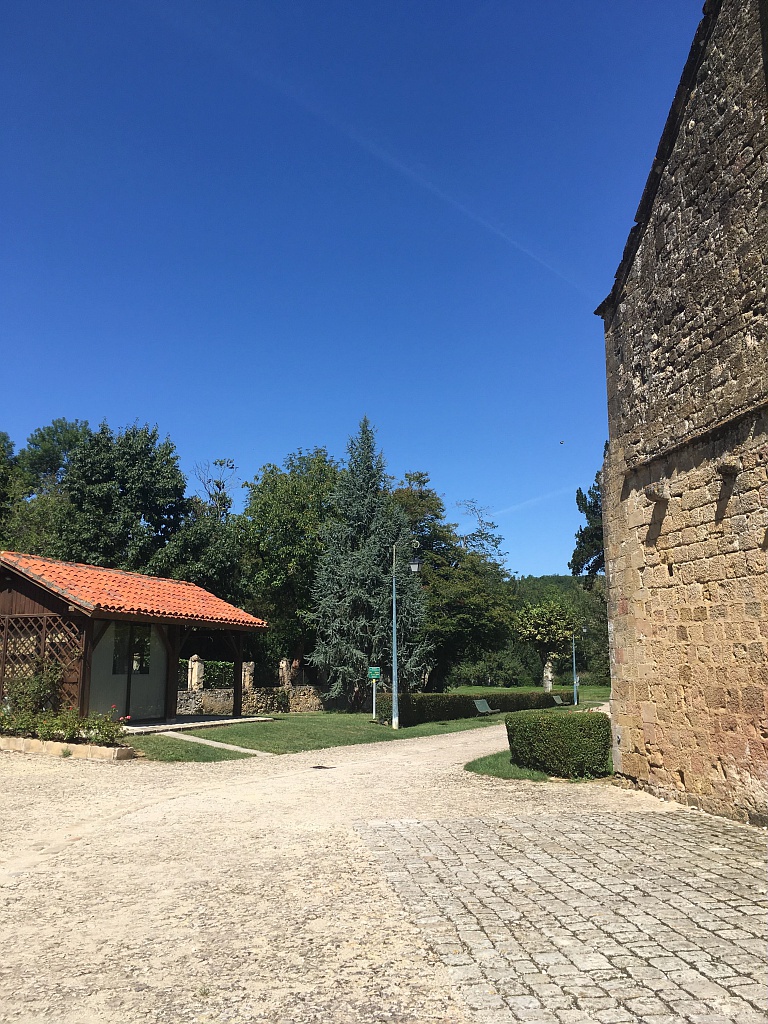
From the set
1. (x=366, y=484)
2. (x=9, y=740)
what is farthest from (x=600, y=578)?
(x=9, y=740)

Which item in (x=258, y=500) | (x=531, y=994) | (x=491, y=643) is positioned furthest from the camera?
(x=258, y=500)

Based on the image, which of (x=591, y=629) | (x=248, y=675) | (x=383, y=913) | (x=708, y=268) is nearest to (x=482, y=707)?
(x=248, y=675)

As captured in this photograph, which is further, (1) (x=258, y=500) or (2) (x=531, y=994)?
(1) (x=258, y=500)

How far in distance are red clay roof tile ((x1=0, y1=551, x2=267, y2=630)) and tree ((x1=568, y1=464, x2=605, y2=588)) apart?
3469 cm

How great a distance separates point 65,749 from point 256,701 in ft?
56.0

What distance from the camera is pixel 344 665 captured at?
31.9 m

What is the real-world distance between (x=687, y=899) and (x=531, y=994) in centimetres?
181

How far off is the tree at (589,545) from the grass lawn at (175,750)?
3922 centimetres

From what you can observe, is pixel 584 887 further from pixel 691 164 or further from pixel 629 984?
pixel 691 164

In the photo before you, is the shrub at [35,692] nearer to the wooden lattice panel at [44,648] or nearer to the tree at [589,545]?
the wooden lattice panel at [44,648]

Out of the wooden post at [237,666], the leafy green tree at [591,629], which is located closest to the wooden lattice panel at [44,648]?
the wooden post at [237,666]

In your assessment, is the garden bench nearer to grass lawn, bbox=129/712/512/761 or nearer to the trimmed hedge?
the trimmed hedge

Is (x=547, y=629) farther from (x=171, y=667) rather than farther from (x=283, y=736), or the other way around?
(x=171, y=667)

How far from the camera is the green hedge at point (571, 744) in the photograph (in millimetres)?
10219
